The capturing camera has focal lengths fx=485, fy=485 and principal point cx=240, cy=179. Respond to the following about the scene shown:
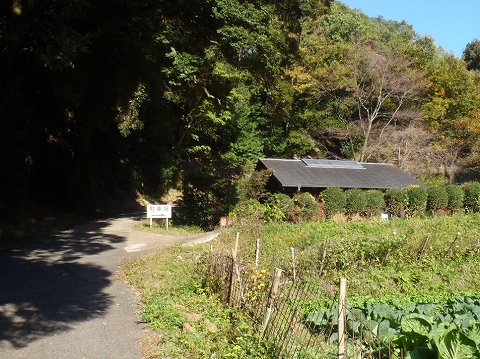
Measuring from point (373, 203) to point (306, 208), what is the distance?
4455 millimetres

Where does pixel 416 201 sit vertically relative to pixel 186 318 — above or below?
above

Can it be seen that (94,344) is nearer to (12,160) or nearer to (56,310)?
(56,310)

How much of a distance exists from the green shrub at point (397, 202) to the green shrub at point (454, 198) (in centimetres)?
296

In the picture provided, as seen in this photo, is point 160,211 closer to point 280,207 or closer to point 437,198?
point 280,207

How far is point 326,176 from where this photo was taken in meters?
28.9

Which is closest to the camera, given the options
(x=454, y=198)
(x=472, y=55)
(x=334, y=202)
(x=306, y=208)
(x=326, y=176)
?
(x=306, y=208)

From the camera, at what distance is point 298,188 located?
26906 mm

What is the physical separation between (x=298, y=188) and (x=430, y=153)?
16645mm

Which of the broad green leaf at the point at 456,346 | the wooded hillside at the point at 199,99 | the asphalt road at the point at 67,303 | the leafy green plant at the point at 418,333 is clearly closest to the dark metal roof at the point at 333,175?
the wooded hillside at the point at 199,99

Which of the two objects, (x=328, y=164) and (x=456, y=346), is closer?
(x=456, y=346)

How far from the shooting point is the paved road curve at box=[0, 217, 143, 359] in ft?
23.9

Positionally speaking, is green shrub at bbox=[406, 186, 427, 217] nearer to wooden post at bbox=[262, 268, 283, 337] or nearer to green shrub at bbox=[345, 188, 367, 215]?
green shrub at bbox=[345, 188, 367, 215]

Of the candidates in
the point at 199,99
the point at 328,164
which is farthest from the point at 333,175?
the point at 199,99

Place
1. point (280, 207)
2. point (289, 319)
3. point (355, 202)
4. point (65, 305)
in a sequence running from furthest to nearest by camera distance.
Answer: point (355, 202) → point (280, 207) → point (65, 305) → point (289, 319)
